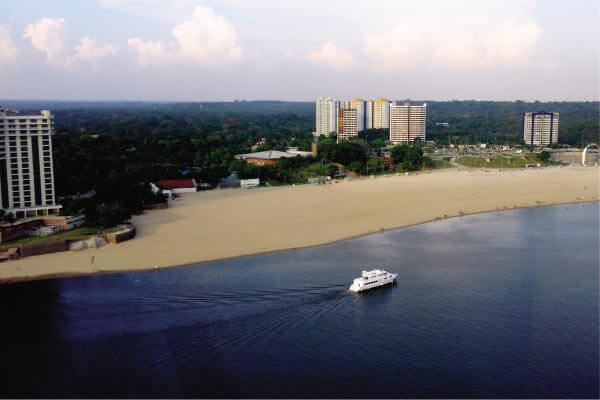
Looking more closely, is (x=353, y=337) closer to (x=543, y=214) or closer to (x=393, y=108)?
(x=543, y=214)

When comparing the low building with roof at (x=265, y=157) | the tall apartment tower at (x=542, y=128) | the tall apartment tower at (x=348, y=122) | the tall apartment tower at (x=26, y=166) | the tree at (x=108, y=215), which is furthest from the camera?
the tall apartment tower at (x=348, y=122)

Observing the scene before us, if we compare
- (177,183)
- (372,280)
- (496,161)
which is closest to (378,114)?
(496,161)

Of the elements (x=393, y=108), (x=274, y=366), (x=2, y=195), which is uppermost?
(x=393, y=108)

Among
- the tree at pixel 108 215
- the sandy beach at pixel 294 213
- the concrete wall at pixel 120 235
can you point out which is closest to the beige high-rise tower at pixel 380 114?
the sandy beach at pixel 294 213

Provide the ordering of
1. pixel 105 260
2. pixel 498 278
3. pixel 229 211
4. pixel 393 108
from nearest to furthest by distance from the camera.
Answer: pixel 498 278 < pixel 105 260 < pixel 229 211 < pixel 393 108

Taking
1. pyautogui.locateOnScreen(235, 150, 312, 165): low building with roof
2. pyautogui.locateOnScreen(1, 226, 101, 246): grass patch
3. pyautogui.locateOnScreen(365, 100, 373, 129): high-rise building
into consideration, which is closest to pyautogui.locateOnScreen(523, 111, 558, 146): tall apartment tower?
pyautogui.locateOnScreen(365, 100, 373, 129): high-rise building

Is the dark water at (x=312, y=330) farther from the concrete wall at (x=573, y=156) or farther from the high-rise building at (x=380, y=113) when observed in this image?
the high-rise building at (x=380, y=113)

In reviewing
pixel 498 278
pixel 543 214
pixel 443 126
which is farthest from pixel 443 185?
pixel 443 126
